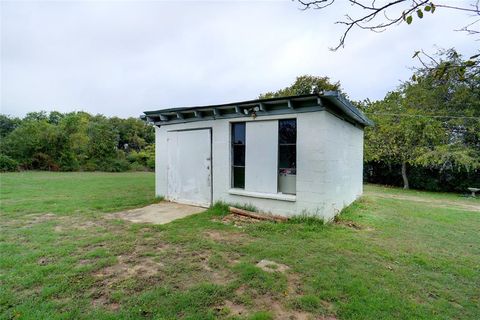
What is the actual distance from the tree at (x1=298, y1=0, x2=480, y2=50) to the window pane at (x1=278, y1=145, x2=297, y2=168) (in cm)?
352

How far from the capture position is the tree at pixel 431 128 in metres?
11.8

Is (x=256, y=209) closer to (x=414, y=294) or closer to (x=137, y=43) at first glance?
(x=414, y=294)

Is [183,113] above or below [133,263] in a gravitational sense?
above

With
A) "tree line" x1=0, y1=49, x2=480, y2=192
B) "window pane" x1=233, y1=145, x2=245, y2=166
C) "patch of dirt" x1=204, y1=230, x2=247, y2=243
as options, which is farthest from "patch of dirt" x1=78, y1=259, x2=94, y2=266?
"tree line" x1=0, y1=49, x2=480, y2=192

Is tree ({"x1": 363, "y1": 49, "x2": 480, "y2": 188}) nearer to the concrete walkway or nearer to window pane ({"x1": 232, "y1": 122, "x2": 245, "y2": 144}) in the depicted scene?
window pane ({"x1": 232, "y1": 122, "x2": 245, "y2": 144})

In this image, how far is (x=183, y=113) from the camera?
6816mm

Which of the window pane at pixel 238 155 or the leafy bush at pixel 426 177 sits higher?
the window pane at pixel 238 155

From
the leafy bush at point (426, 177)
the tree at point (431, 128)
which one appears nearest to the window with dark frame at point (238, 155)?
the tree at point (431, 128)

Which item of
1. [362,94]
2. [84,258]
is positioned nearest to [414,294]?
[84,258]

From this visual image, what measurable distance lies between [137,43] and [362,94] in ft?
53.9

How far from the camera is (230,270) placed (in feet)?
9.96

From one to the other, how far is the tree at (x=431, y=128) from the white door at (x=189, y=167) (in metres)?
10.6

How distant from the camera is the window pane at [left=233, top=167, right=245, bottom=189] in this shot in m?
6.07

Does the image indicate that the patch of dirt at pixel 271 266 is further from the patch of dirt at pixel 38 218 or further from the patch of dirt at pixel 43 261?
the patch of dirt at pixel 38 218
